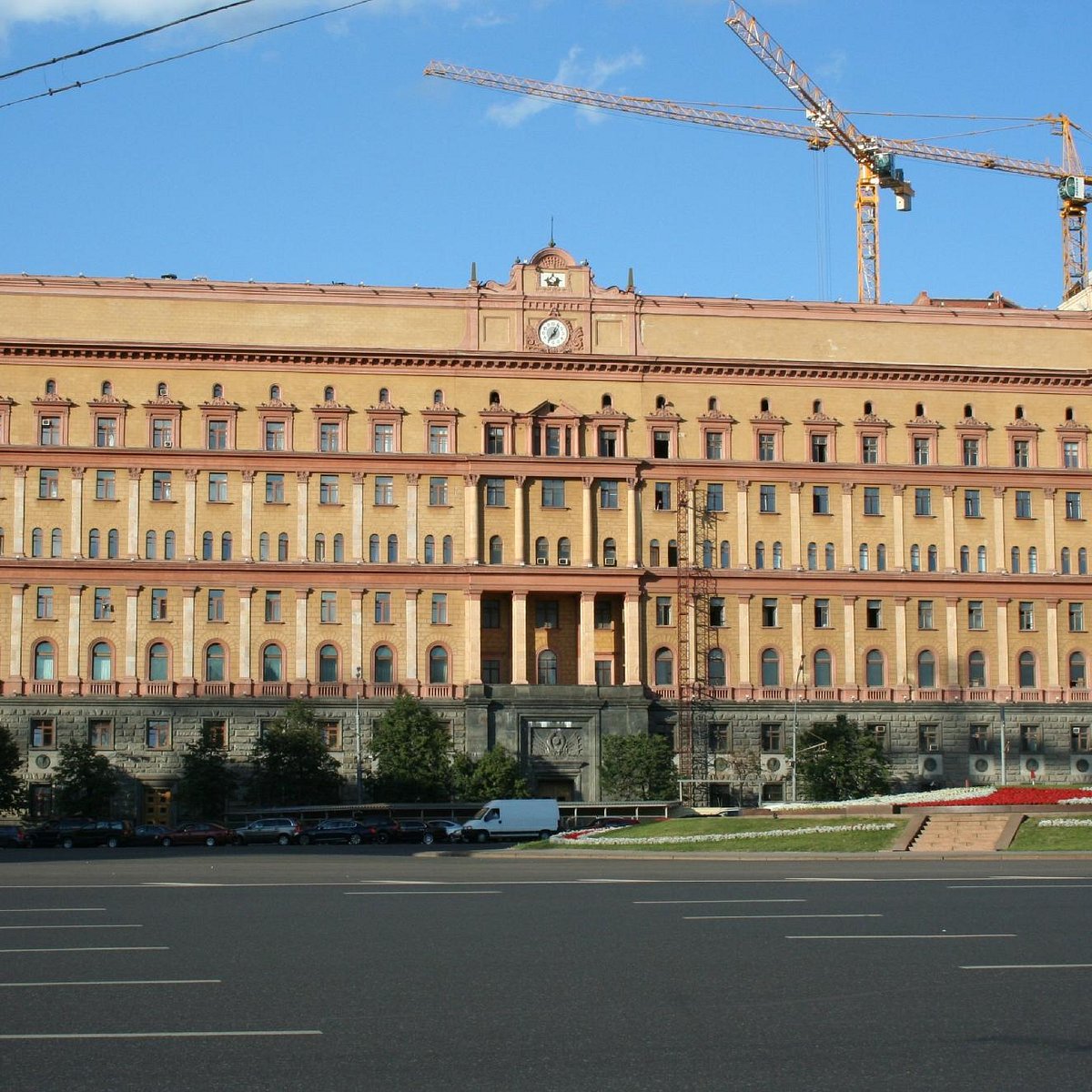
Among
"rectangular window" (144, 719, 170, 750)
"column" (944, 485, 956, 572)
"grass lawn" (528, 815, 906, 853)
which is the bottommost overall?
"grass lawn" (528, 815, 906, 853)

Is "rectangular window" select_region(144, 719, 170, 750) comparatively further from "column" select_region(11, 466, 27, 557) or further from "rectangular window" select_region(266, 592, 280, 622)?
"column" select_region(11, 466, 27, 557)

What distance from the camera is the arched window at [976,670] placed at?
96.9 metres

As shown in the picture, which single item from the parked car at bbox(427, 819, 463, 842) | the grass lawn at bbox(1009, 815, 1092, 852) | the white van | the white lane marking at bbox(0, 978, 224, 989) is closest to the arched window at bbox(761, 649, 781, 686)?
the parked car at bbox(427, 819, 463, 842)

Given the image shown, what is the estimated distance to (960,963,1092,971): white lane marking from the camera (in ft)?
72.8

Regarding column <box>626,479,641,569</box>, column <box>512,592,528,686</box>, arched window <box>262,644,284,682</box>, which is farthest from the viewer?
column <box>626,479,641,569</box>

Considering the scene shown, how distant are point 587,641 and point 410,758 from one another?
1219cm

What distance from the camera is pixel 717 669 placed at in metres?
94.6

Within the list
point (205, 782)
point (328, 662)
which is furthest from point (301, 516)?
point (205, 782)

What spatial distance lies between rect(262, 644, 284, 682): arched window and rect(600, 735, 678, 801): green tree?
1718 cm

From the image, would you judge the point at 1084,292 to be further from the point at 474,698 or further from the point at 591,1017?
the point at 591,1017

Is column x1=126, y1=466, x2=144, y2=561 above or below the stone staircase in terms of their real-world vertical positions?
above

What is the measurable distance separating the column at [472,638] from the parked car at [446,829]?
11106 mm

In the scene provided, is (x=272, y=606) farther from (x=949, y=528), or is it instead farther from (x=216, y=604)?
(x=949, y=528)

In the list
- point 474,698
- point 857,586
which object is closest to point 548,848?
point 474,698
